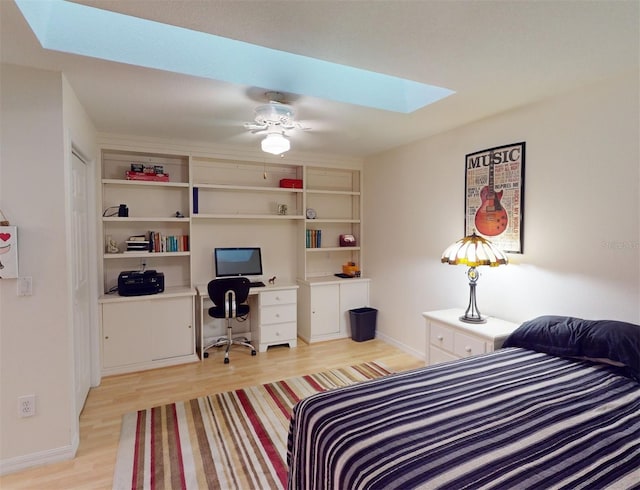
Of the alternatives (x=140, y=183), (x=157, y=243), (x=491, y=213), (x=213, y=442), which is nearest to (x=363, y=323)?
(x=491, y=213)

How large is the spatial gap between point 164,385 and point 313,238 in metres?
2.32

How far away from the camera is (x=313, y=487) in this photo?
1.41 metres

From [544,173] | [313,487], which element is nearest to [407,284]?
[544,173]

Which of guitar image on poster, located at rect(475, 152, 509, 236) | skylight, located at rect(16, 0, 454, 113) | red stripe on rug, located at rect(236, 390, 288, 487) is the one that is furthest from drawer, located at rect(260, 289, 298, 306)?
skylight, located at rect(16, 0, 454, 113)

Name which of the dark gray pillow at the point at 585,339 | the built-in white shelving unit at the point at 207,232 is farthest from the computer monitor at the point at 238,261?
the dark gray pillow at the point at 585,339

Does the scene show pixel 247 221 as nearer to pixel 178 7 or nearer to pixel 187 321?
pixel 187 321

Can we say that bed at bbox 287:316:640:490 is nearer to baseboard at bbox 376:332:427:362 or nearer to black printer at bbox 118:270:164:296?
baseboard at bbox 376:332:427:362

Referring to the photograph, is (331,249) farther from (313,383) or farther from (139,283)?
(139,283)

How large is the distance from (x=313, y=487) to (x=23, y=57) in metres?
2.58

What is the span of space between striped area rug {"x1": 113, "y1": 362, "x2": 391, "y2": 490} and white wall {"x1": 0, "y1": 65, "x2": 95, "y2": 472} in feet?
1.48

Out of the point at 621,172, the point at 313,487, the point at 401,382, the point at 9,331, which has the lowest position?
the point at 313,487

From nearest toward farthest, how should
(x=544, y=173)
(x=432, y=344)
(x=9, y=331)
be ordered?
(x=9, y=331) → (x=544, y=173) → (x=432, y=344)

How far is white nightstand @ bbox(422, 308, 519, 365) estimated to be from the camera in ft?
8.17

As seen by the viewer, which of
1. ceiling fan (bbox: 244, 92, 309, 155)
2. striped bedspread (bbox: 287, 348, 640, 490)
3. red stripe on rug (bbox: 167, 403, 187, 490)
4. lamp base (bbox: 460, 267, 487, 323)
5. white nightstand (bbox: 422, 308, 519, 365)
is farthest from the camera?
lamp base (bbox: 460, 267, 487, 323)
